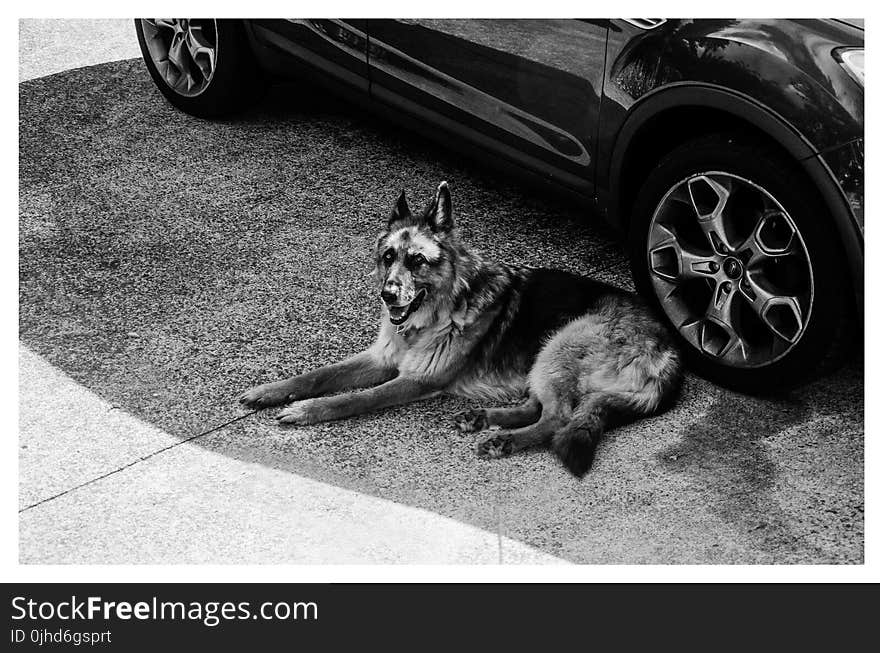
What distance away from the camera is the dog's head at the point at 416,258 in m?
5.05

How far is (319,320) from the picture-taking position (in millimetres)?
5602

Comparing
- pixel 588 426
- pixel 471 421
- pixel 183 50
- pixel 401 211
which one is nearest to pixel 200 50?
pixel 183 50

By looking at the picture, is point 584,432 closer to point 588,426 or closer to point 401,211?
point 588,426

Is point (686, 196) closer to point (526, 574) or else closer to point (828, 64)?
point (828, 64)

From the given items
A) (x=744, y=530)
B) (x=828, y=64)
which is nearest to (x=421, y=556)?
(x=744, y=530)

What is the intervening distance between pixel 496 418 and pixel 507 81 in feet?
5.54

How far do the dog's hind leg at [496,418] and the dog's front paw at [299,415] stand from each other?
0.62m

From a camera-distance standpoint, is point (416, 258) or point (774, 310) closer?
point (774, 310)

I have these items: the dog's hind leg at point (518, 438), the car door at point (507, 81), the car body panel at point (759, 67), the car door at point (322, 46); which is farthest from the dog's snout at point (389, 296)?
the car door at point (322, 46)

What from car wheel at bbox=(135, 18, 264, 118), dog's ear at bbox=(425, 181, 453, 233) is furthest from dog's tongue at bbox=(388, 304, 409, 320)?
car wheel at bbox=(135, 18, 264, 118)

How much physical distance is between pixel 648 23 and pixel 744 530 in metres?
2.13

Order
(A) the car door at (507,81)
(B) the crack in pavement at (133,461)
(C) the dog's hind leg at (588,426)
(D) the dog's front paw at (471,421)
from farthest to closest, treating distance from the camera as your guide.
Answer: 1. (A) the car door at (507,81)
2. (D) the dog's front paw at (471,421)
3. (C) the dog's hind leg at (588,426)
4. (B) the crack in pavement at (133,461)

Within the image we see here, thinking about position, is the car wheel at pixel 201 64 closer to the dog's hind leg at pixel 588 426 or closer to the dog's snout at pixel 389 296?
the dog's snout at pixel 389 296

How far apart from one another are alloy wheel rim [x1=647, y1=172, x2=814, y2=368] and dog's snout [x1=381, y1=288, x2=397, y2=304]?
45.4 inches
